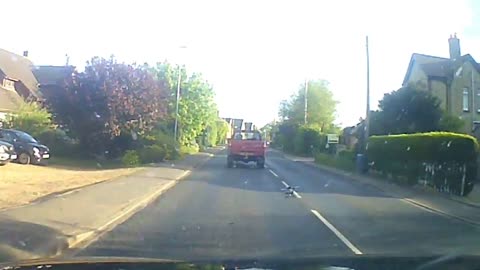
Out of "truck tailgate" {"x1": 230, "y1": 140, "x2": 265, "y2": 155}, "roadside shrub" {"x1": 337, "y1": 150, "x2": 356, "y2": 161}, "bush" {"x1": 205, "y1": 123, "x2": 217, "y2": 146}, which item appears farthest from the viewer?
"bush" {"x1": 205, "y1": 123, "x2": 217, "y2": 146}

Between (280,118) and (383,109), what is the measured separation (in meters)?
50.0

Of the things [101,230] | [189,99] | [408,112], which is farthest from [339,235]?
[189,99]

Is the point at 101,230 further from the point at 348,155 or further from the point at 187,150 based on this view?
the point at 187,150

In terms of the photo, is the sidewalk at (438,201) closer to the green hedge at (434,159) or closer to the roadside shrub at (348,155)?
the green hedge at (434,159)

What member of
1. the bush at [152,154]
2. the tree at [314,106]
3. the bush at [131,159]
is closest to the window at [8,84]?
the bush at [152,154]

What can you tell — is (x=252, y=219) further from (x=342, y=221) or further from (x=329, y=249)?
(x=329, y=249)

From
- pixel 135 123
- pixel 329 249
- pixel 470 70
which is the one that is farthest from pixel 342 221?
pixel 470 70

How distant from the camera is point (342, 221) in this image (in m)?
13.6

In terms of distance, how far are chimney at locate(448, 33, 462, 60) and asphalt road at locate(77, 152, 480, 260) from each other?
36.9 metres

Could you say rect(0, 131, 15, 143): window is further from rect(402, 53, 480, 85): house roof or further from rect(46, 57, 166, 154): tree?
rect(402, 53, 480, 85): house roof

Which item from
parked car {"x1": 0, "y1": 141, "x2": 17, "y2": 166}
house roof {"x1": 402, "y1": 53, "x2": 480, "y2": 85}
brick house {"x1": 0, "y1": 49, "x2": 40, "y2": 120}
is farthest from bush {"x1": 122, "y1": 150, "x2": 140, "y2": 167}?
house roof {"x1": 402, "y1": 53, "x2": 480, "y2": 85}

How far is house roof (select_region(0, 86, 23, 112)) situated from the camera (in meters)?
55.6

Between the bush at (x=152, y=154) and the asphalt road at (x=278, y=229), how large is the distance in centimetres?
1992

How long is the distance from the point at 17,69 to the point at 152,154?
112 feet
